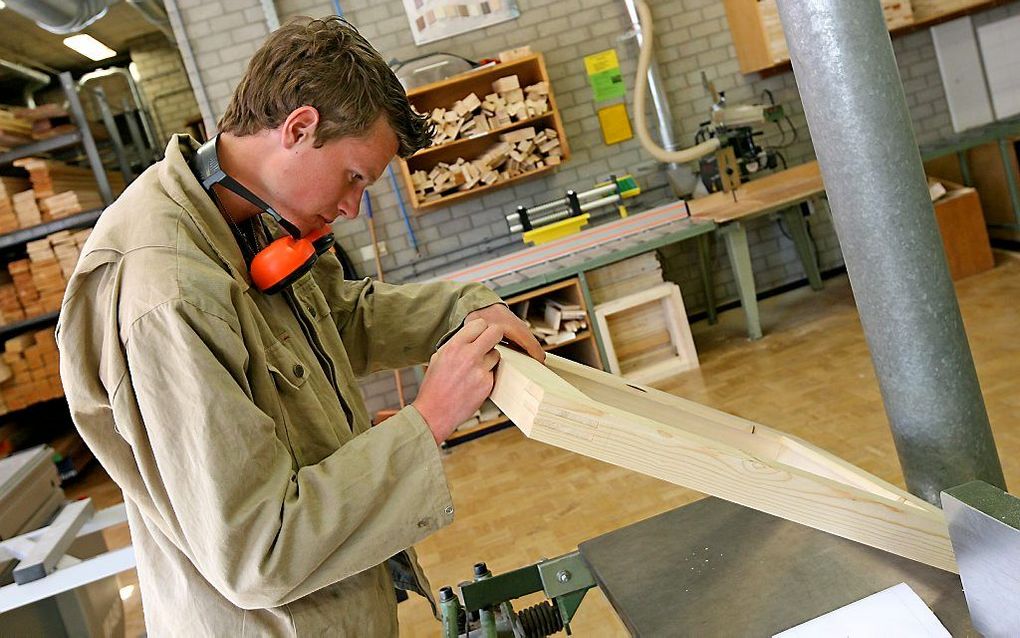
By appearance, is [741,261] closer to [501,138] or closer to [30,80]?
[501,138]

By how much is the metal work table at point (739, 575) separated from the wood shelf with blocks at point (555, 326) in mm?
3446

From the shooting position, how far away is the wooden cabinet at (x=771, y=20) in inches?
225

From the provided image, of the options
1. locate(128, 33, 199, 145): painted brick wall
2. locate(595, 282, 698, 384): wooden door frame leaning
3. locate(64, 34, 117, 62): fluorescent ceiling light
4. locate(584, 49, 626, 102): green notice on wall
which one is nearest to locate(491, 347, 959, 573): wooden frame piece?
locate(595, 282, 698, 384): wooden door frame leaning

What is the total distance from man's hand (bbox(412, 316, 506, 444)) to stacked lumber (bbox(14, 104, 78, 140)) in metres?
6.07

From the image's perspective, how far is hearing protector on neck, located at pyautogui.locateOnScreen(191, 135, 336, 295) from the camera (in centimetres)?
134

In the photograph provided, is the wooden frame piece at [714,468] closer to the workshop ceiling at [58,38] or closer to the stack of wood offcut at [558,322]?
the stack of wood offcut at [558,322]

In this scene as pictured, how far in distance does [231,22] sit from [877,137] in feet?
17.8

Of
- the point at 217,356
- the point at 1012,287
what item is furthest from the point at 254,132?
the point at 1012,287

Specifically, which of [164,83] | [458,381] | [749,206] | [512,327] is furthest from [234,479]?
[164,83]

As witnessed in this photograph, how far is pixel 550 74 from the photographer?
6.14 metres

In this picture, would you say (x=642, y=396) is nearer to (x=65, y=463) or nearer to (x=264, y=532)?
(x=264, y=532)

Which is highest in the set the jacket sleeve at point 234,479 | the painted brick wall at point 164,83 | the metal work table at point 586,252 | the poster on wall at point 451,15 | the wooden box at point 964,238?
the painted brick wall at point 164,83

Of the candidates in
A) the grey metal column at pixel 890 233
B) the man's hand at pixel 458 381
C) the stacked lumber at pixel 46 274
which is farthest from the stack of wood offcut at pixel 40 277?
the grey metal column at pixel 890 233

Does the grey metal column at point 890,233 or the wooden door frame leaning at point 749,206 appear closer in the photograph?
the grey metal column at point 890,233
